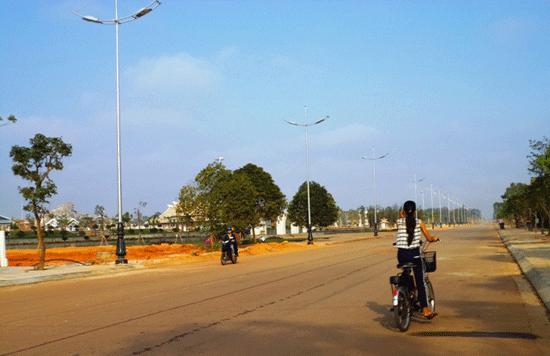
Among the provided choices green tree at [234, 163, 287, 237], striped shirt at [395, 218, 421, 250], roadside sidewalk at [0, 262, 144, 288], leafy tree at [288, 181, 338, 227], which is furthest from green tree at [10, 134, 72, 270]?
leafy tree at [288, 181, 338, 227]

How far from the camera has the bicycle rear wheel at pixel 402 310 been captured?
828 cm

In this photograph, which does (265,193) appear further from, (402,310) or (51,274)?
(402,310)

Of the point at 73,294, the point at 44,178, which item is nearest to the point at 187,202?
the point at 44,178

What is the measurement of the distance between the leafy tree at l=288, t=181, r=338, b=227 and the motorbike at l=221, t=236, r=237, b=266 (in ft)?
169

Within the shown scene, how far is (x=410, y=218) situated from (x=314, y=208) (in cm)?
6982

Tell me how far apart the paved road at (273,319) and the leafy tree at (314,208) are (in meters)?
61.4

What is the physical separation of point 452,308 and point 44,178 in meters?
18.5

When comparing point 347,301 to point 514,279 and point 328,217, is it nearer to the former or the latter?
point 514,279

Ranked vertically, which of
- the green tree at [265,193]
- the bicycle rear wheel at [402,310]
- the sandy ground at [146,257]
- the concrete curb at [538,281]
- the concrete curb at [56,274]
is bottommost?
the sandy ground at [146,257]

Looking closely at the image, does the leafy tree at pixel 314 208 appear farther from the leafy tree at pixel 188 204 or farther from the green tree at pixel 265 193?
the leafy tree at pixel 188 204

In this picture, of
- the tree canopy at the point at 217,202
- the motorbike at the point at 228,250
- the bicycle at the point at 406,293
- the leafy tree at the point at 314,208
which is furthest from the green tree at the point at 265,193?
the bicycle at the point at 406,293

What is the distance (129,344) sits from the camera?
26.2 feet

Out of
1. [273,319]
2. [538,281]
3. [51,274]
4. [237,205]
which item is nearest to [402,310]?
[273,319]

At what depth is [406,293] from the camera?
842cm
